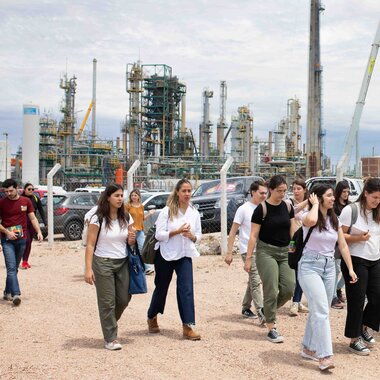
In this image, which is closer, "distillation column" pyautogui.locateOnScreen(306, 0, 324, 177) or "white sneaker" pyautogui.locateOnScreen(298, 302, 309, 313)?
"white sneaker" pyautogui.locateOnScreen(298, 302, 309, 313)

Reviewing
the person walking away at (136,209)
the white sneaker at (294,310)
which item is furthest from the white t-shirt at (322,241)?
the person walking away at (136,209)

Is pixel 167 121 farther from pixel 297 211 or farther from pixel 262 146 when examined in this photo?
pixel 297 211

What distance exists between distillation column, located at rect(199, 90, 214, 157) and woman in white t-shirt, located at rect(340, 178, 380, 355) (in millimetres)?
67029

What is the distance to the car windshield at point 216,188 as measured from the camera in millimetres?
16000

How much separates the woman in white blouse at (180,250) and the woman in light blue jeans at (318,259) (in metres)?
1.25

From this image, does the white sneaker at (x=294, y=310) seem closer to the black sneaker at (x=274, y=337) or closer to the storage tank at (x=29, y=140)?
the black sneaker at (x=274, y=337)

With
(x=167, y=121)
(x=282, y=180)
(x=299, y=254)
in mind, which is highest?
(x=167, y=121)

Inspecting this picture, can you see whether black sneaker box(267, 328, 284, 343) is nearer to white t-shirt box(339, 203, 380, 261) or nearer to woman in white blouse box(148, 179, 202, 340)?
woman in white blouse box(148, 179, 202, 340)

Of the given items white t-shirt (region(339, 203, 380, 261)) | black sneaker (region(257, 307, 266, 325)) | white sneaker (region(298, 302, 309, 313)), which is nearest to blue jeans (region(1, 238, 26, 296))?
black sneaker (region(257, 307, 266, 325))

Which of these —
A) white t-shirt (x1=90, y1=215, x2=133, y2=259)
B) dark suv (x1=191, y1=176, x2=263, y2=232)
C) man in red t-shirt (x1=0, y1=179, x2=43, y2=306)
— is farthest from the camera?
dark suv (x1=191, y1=176, x2=263, y2=232)

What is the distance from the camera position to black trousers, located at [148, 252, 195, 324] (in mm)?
6086

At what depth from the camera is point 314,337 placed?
205 inches

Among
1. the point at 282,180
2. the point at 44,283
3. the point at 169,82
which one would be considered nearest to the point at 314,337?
the point at 282,180

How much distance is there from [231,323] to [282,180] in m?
2.05
